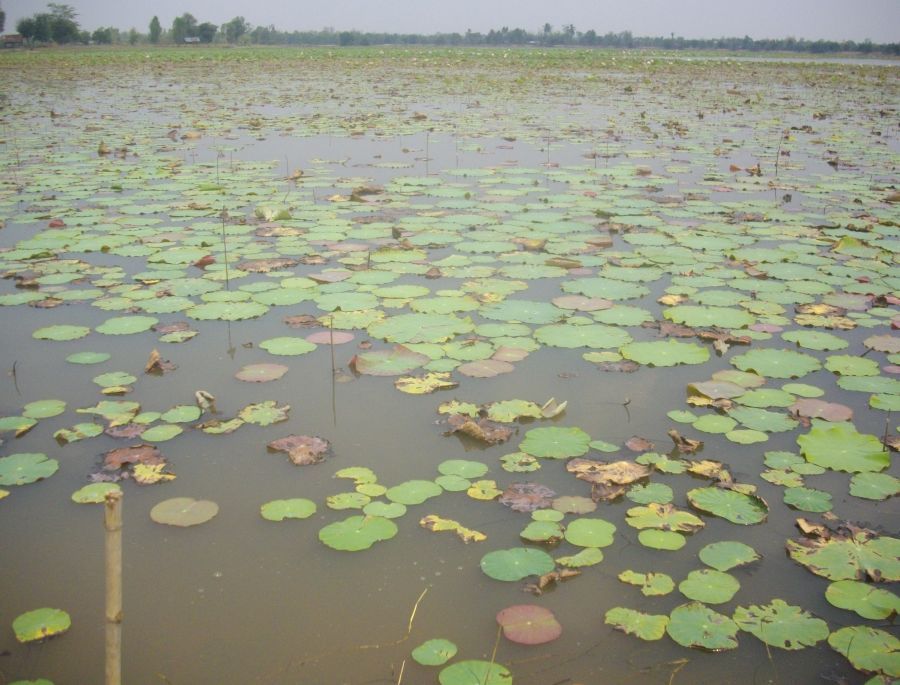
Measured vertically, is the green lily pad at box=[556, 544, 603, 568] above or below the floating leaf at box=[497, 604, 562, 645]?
above

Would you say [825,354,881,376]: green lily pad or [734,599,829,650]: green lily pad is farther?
[825,354,881,376]: green lily pad

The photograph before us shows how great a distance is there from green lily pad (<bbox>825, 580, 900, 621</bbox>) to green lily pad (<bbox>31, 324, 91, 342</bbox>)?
3.15 metres

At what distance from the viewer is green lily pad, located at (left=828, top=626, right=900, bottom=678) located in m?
1.64

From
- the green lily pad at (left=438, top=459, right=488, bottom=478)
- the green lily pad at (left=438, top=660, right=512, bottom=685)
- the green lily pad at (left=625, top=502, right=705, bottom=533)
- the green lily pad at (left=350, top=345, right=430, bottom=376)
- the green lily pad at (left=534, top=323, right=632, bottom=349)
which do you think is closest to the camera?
the green lily pad at (left=438, top=660, right=512, bottom=685)

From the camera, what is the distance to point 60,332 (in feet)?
11.4

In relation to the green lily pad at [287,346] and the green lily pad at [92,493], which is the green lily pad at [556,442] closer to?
the green lily pad at [287,346]

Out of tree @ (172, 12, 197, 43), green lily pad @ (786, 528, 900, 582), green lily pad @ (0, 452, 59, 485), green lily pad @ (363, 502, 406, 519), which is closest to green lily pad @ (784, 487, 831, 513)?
green lily pad @ (786, 528, 900, 582)

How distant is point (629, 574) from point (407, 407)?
114cm

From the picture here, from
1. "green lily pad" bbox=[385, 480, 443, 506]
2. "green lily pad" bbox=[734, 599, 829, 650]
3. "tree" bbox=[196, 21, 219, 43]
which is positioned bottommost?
"green lily pad" bbox=[734, 599, 829, 650]

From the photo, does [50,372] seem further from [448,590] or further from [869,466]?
[869,466]

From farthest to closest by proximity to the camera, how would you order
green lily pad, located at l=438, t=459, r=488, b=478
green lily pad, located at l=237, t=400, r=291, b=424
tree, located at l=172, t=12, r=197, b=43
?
tree, located at l=172, t=12, r=197, b=43, green lily pad, located at l=237, t=400, r=291, b=424, green lily pad, located at l=438, t=459, r=488, b=478

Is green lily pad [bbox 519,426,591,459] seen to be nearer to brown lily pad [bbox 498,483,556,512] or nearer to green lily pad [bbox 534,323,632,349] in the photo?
brown lily pad [bbox 498,483,556,512]

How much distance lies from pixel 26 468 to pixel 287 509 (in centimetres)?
90

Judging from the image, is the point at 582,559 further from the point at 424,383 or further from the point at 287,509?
the point at 424,383
